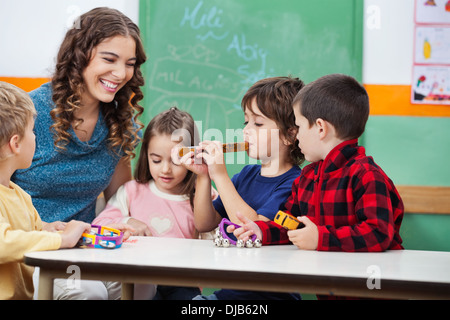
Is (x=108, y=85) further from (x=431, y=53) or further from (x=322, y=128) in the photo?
(x=431, y=53)

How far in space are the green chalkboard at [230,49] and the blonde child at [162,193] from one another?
0.79 m

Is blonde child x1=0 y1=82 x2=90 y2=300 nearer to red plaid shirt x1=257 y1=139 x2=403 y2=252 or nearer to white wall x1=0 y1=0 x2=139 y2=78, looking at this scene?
red plaid shirt x1=257 y1=139 x2=403 y2=252

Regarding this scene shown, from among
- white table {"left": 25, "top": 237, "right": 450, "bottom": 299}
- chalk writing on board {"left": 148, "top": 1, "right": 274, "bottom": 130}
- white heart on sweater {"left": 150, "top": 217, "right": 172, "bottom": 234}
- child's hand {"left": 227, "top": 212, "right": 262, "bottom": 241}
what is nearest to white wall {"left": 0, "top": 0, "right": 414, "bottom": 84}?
chalk writing on board {"left": 148, "top": 1, "right": 274, "bottom": 130}

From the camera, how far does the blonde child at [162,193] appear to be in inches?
73.0

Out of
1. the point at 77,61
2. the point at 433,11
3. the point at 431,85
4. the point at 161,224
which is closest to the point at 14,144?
the point at 77,61

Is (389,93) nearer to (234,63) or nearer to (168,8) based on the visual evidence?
(234,63)

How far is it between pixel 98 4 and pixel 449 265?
240cm

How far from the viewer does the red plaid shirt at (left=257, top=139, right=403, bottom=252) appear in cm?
120

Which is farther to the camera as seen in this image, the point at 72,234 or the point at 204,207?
the point at 204,207

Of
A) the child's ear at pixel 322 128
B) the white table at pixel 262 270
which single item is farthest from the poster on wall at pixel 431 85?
the white table at pixel 262 270

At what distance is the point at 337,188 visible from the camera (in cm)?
132

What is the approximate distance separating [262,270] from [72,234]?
19.4 inches
